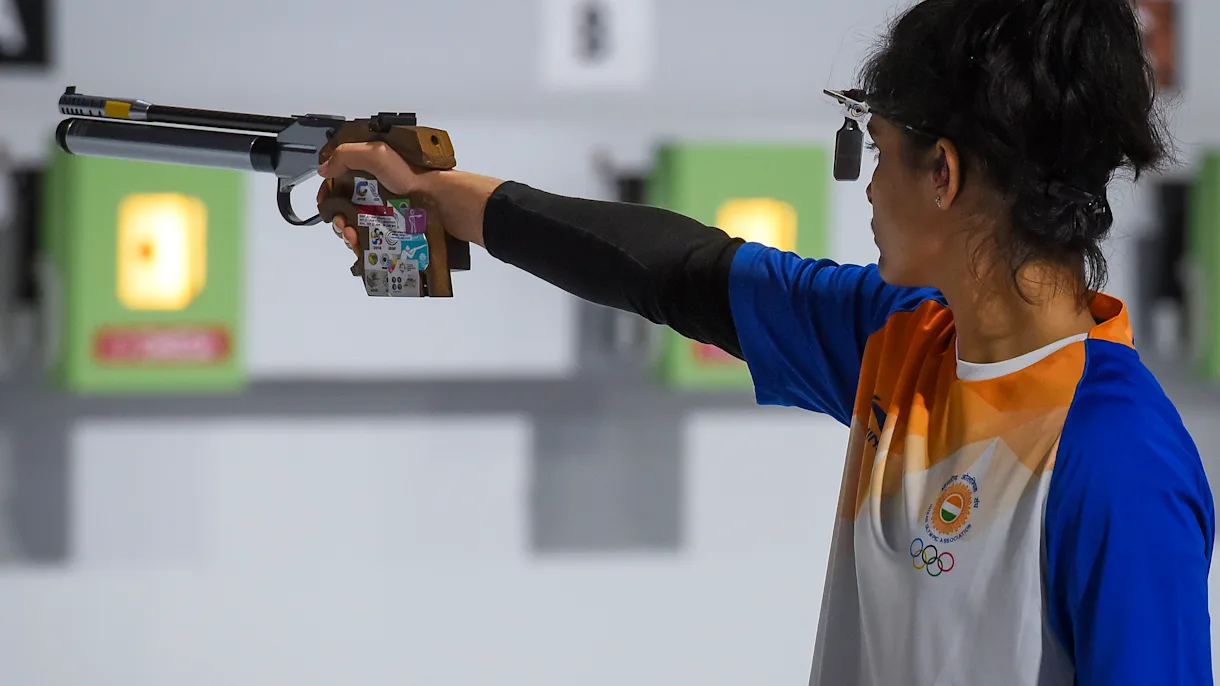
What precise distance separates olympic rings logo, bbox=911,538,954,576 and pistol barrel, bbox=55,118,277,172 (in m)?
0.63

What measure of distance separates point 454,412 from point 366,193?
83 cm

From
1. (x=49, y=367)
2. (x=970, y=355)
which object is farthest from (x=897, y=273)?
(x=49, y=367)

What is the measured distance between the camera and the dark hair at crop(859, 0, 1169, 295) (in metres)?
0.60

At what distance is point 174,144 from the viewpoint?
1010 mm

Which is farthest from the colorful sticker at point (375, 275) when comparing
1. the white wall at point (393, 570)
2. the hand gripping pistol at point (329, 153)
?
the white wall at point (393, 570)

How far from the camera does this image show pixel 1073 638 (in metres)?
0.59

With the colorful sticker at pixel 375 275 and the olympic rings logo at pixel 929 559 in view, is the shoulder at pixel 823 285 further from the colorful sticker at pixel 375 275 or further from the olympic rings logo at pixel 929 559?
the colorful sticker at pixel 375 275

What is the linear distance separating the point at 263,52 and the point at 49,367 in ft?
1.74

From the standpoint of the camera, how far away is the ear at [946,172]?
0.64 meters

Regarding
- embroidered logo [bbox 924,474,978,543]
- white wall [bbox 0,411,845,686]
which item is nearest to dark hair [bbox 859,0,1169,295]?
embroidered logo [bbox 924,474,978,543]

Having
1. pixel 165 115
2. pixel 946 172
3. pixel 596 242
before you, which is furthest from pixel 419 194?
pixel 946 172

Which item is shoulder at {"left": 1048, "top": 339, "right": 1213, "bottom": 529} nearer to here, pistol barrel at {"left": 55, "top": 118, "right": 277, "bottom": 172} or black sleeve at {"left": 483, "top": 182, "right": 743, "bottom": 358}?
black sleeve at {"left": 483, "top": 182, "right": 743, "bottom": 358}

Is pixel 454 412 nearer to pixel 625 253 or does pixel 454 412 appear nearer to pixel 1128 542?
pixel 625 253

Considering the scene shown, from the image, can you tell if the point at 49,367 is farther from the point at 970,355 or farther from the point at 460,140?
the point at 970,355
